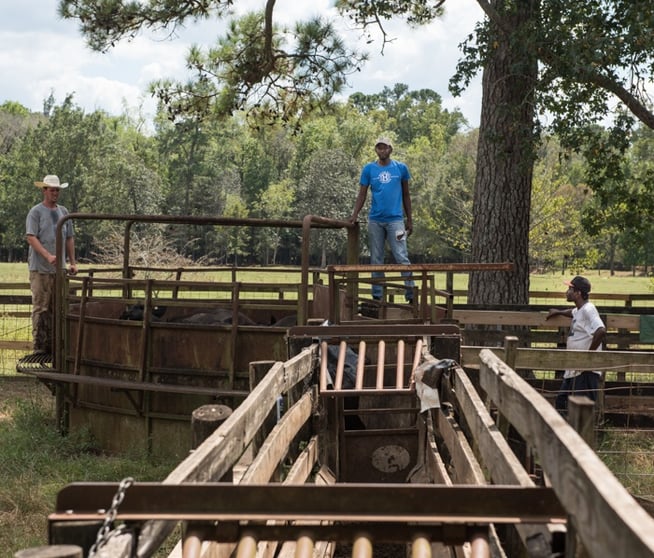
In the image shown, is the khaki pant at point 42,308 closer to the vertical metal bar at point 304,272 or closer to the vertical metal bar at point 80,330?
the vertical metal bar at point 80,330

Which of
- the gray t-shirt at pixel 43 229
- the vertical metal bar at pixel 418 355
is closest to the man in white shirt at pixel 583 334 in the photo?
the vertical metal bar at pixel 418 355

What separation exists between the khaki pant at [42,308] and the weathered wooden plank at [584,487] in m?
8.76

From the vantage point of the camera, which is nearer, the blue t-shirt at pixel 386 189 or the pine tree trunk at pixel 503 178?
the blue t-shirt at pixel 386 189

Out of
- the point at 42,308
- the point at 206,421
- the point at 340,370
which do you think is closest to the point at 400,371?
the point at 340,370

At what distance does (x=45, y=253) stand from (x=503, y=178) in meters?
6.33

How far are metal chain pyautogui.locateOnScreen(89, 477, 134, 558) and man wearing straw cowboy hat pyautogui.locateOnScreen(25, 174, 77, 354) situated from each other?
823cm

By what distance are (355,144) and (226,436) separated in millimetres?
79511

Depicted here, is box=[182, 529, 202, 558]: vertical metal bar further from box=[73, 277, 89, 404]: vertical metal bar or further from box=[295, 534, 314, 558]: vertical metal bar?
box=[73, 277, 89, 404]: vertical metal bar

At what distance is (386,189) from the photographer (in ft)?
33.8

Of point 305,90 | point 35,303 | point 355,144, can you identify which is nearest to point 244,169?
point 355,144

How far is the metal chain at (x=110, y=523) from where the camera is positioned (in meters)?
2.36

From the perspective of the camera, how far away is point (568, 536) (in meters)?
2.51

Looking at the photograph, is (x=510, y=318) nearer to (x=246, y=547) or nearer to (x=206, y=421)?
(x=206, y=421)

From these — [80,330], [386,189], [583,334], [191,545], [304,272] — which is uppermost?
[386,189]
